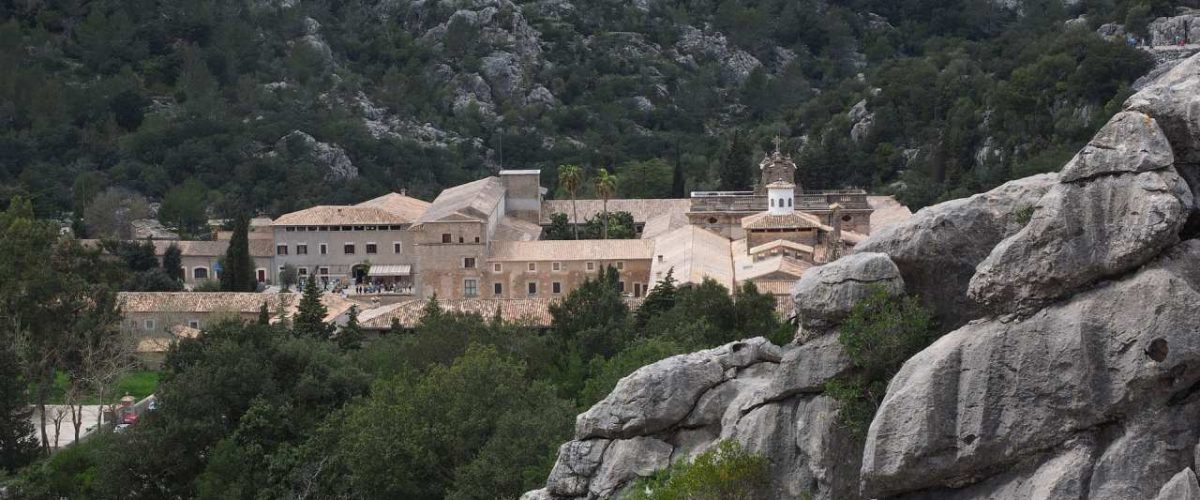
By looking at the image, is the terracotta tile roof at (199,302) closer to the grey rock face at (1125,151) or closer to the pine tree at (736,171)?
the pine tree at (736,171)

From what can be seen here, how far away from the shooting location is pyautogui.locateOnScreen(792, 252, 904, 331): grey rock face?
24.2m

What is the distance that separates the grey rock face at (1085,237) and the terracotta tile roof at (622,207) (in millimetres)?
70510

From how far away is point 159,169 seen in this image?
121m

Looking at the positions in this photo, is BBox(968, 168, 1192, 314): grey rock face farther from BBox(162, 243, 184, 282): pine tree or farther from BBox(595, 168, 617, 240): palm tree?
BBox(162, 243, 184, 282): pine tree

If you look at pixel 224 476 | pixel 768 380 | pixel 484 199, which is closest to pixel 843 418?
pixel 768 380

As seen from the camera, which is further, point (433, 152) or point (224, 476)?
point (433, 152)

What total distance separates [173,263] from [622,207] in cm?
2308

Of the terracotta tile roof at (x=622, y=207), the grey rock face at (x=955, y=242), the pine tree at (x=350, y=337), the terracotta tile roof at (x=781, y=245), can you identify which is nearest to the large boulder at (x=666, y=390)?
the grey rock face at (x=955, y=242)

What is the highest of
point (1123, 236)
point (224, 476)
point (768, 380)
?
point (1123, 236)

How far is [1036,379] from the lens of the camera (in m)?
21.3

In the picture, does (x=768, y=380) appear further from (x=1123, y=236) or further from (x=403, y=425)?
(x=403, y=425)

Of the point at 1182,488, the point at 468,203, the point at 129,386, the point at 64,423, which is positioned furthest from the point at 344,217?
the point at 1182,488

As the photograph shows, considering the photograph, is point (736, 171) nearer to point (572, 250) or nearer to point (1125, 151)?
point (572, 250)

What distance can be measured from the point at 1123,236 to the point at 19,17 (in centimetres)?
13972
